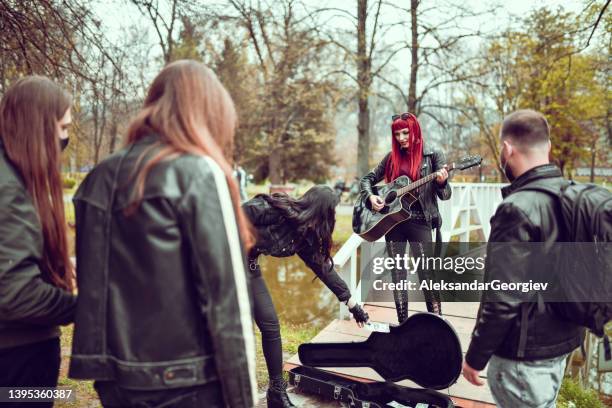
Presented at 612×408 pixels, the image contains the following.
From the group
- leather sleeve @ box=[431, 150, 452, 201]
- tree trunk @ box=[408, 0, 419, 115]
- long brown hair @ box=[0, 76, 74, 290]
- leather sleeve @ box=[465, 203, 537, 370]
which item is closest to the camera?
long brown hair @ box=[0, 76, 74, 290]

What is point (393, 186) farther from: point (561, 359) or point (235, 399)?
point (235, 399)

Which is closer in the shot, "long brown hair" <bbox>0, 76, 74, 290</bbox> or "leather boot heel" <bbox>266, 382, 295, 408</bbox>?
"long brown hair" <bbox>0, 76, 74, 290</bbox>

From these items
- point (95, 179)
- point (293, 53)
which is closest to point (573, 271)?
point (95, 179)

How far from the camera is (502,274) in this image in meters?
1.97

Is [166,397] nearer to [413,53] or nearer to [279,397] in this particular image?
[279,397]

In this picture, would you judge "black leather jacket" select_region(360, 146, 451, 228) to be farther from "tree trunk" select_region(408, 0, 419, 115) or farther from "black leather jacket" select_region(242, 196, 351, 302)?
"tree trunk" select_region(408, 0, 419, 115)

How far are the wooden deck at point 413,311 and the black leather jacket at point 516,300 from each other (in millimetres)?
1441

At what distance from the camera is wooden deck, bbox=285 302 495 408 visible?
3.34 metres

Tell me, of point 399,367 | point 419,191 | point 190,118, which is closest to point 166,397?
point 190,118

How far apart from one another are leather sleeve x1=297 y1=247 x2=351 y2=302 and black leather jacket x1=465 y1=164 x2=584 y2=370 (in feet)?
4.33

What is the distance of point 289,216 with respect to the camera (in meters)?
2.97

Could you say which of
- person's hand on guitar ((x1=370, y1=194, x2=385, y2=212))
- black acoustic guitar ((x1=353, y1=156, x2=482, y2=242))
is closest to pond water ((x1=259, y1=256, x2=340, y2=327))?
black acoustic guitar ((x1=353, y1=156, x2=482, y2=242))

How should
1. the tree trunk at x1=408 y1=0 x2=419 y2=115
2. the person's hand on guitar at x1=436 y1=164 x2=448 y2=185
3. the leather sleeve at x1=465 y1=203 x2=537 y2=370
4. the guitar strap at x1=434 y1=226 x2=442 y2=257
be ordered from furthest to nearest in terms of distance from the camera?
the tree trunk at x1=408 y1=0 x2=419 y2=115 → the guitar strap at x1=434 y1=226 x2=442 y2=257 → the person's hand on guitar at x1=436 y1=164 x2=448 y2=185 → the leather sleeve at x1=465 y1=203 x2=537 y2=370

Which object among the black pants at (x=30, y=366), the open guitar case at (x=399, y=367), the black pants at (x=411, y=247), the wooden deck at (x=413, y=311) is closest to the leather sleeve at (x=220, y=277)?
the black pants at (x=30, y=366)
